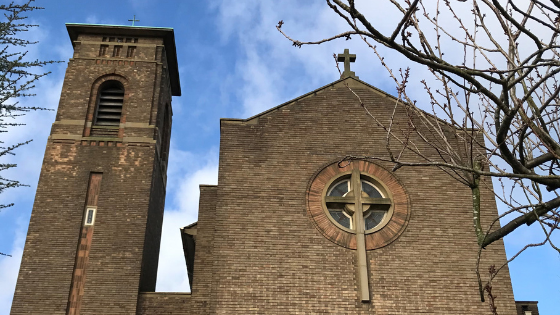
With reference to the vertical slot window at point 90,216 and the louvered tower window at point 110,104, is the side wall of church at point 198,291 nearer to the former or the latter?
the vertical slot window at point 90,216

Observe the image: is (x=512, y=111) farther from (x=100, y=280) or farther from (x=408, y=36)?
(x=100, y=280)

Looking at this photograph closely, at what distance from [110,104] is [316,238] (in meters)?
9.44

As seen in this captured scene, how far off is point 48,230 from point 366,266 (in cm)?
896

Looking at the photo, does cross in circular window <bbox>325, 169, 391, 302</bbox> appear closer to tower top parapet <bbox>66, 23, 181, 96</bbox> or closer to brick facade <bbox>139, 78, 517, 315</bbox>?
brick facade <bbox>139, 78, 517, 315</bbox>

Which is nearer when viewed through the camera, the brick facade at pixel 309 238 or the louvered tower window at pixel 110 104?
the brick facade at pixel 309 238

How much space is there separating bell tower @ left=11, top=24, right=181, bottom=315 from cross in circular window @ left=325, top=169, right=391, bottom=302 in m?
5.66

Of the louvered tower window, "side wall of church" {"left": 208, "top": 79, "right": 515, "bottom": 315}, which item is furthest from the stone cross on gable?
the louvered tower window

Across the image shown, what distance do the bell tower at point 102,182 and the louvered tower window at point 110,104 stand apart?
0.03 meters

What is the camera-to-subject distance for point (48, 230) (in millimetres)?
15625

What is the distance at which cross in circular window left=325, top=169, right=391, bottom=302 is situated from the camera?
1349cm

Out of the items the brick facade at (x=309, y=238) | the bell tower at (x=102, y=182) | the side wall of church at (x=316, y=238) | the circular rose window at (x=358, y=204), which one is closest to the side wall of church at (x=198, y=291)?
the brick facade at (x=309, y=238)

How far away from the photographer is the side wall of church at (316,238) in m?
12.4

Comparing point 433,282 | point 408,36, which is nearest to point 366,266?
point 433,282

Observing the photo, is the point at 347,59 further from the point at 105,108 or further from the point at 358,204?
the point at 105,108
